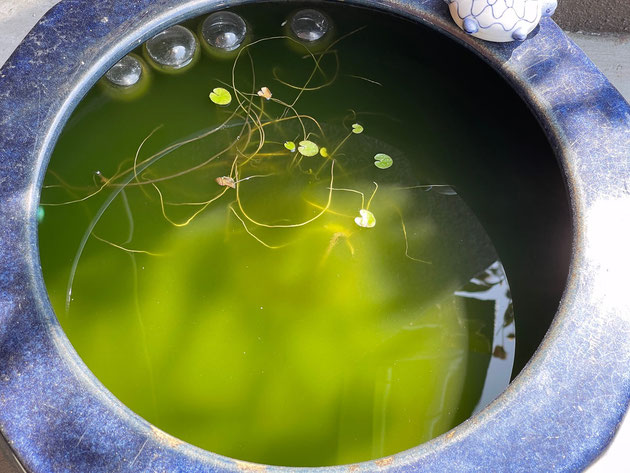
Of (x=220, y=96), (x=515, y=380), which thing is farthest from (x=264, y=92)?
(x=515, y=380)

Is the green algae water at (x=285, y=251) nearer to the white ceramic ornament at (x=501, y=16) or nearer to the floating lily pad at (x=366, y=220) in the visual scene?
the floating lily pad at (x=366, y=220)

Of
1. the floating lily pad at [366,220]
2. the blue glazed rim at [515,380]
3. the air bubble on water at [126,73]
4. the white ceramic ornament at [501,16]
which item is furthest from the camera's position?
the floating lily pad at [366,220]

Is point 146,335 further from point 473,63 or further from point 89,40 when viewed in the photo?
point 473,63

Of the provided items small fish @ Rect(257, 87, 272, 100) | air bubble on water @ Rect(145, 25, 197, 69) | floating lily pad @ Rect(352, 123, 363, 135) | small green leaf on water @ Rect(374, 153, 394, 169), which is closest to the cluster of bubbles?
air bubble on water @ Rect(145, 25, 197, 69)

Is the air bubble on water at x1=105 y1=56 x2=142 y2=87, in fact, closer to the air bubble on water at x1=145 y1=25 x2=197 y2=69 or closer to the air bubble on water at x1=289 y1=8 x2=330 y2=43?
the air bubble on water at x1=145 y1=25 x2=197 y2=69

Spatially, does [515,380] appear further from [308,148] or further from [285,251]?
[308,148]

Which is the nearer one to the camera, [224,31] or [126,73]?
[126,73]

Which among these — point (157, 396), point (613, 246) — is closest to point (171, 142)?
point (157, 396)

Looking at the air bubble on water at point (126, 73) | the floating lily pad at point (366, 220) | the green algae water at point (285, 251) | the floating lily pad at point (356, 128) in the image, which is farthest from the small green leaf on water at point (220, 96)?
the floating lily pad at point (366, 220)
